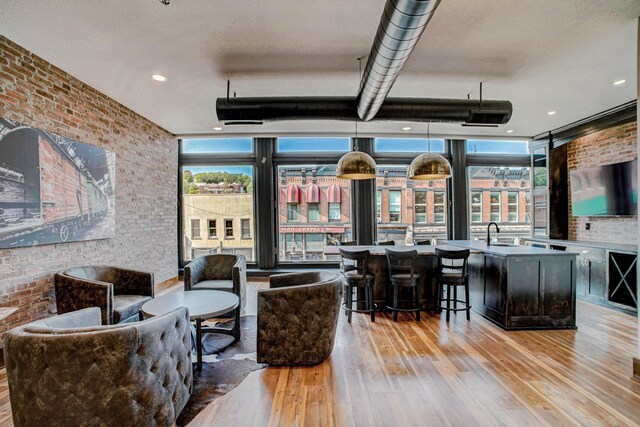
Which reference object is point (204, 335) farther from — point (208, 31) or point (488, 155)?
point (488, 155)

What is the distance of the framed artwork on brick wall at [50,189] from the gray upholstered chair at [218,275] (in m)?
1.33

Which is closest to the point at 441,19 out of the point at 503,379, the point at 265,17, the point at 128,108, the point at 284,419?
the point at 265,17

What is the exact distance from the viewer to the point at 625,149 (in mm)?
4863

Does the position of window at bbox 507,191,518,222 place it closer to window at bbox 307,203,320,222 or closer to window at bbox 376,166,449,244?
window at bbox 376,166,449,244

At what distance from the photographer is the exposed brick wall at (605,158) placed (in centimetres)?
478

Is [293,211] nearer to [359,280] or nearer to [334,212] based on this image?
[334,212]

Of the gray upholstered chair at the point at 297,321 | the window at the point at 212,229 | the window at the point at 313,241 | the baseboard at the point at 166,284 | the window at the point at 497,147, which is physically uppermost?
the window at the point at 497,147

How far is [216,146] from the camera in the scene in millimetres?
6547

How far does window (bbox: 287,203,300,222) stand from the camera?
261 inches

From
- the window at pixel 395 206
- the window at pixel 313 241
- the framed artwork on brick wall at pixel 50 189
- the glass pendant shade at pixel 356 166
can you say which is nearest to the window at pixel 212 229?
the window at pixel 313 241

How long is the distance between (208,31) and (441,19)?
2.12 m

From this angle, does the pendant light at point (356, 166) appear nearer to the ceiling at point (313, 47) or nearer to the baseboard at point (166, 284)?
the ceiling at point (313, 47)

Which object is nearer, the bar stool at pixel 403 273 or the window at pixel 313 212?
the bar stool at pixel 403 273

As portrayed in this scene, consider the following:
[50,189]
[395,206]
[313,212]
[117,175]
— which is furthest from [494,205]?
[50,189]
